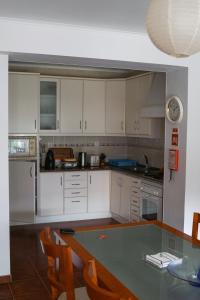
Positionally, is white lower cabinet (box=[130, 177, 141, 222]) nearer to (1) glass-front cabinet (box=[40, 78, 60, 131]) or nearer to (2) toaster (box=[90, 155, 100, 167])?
(2) toaster (box=[90, 155, 100, 167])

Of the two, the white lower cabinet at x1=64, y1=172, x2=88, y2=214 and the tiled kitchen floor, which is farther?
the white lower cabinet at x1=64, y1=172, x2=88, y2=214

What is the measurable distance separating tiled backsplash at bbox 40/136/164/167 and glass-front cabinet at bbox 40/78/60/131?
1.18 ft

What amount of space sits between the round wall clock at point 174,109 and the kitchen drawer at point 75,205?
228cm

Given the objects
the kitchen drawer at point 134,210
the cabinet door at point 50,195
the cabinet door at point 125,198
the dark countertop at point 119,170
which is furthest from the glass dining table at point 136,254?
the cabinet door at point 50,195

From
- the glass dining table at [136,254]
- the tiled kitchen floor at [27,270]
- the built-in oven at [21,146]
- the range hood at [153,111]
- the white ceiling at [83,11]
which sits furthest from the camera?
the built-in oven at [21,146]

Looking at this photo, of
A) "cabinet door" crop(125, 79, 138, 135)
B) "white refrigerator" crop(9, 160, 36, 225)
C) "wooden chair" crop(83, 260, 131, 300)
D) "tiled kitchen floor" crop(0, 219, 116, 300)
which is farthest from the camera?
"cabinet door" crop(125, 79, 138, 135)

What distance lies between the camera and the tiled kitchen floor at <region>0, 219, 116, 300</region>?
3539 mm

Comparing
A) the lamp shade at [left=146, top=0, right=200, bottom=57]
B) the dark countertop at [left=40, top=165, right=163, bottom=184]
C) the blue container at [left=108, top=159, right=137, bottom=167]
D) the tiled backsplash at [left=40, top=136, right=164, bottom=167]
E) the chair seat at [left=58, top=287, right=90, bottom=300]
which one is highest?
the lamp shade at [left=146, top=0, right=200, bottom=57]

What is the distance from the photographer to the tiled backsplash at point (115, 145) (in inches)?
242

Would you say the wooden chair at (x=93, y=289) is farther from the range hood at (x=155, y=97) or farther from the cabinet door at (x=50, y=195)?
the cabinet door at (x=50, y=195)

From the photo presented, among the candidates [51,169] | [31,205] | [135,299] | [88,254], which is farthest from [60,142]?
[135,299]

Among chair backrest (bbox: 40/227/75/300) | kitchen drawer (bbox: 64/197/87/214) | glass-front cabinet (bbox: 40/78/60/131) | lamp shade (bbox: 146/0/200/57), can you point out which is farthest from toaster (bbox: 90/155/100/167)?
lamp shade (bbox: 146/0/200/57)

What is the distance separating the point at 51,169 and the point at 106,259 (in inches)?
150

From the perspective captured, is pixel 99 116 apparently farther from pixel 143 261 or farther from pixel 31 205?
pixel 143 261
